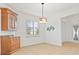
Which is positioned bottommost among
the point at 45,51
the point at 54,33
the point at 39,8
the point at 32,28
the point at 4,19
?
the point at 45,51

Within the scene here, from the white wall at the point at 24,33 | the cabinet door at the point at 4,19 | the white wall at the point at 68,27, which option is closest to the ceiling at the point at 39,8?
the white wall at the point at 24,33

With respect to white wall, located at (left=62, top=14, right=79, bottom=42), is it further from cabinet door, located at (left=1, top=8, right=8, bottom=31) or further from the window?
Result: cabinet door, located at (left=1, top=8, right=8, bottom=31)

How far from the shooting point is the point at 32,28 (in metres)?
8.29

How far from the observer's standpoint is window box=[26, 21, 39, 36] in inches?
324

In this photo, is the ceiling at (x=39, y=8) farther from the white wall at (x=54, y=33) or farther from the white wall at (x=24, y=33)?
the white wall at (x=54, y=33)

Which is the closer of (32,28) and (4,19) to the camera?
(4,19)

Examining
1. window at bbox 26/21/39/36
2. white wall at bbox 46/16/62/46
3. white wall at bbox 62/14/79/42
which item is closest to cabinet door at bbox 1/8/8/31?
window at bbox 26/21/39/36

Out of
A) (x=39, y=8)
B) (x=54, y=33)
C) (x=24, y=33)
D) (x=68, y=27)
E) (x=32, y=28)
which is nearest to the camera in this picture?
(x=39, y=8)

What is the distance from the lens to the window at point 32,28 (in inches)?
324

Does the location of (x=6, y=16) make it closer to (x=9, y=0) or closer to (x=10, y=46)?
(x=10, y=46)

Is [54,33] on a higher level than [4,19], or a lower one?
lower

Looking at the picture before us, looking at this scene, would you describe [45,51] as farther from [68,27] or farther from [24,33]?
[68,27]

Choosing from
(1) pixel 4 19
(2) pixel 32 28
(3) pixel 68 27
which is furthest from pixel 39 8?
(3) pixel 68 27
